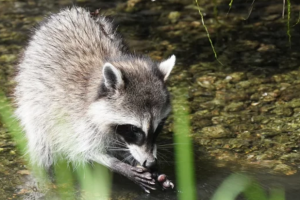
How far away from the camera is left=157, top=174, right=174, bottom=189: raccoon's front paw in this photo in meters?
5.09

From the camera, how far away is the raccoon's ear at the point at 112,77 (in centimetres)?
496

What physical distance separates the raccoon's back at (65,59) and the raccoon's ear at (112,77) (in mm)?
260

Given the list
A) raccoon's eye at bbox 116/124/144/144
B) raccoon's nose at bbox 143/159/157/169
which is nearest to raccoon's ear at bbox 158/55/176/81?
raccoon's eye at bbox 116/124/144/144

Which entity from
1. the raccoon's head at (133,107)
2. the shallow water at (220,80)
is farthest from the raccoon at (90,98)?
the shallow water at (220,80)

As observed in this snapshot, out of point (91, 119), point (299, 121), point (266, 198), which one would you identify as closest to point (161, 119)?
point (91, 119)

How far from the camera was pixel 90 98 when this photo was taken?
526 cm

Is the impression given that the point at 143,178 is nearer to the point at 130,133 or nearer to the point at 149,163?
the point at 149,163

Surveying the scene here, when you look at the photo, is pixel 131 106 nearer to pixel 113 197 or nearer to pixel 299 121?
pixel 113 197

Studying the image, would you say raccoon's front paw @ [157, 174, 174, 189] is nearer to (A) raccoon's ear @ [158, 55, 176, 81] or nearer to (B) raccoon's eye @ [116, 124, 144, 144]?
(B) raccoon's eye @ [116, 124, 144, 144]

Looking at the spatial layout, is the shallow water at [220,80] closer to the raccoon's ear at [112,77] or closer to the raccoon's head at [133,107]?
the raccoon's head at [133,107]

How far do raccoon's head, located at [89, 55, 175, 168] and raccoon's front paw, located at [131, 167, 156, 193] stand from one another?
0.10 metres

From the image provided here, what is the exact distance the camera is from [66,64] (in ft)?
18.2

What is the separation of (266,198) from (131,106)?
3.69ft

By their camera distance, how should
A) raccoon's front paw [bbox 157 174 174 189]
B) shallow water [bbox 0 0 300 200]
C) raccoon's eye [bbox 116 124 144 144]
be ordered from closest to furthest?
raccoon's eye [bbox 116 124 144 144] < raccoon's front paw [bbox 157 174 174 189] < shallow water [bbox 0 0 300 200]
